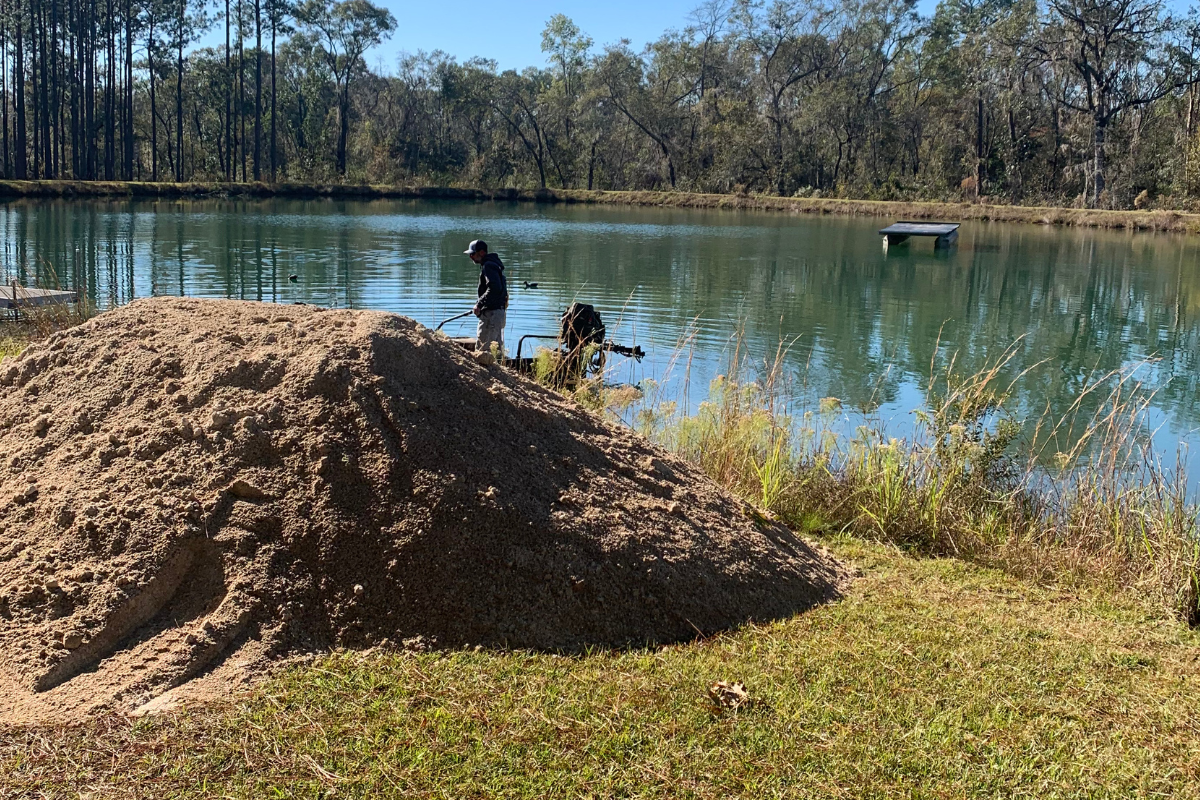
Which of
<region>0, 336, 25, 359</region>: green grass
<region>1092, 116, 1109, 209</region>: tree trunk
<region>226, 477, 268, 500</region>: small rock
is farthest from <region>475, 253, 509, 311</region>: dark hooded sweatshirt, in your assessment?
<region>1092, 116, 1109, 209</region>: tree trunk

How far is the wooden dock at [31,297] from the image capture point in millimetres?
11945

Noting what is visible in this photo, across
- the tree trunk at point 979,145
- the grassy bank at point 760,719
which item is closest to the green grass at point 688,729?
the grassy bank at point 760,719

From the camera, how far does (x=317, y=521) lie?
11.6 feet

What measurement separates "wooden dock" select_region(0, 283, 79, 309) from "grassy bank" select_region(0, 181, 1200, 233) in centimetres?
3430

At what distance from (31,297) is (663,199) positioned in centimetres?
4701

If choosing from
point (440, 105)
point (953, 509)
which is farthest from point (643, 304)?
point (440, 105)

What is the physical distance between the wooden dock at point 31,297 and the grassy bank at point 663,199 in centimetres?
3430

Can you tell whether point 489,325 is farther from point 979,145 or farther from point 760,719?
point 979,145

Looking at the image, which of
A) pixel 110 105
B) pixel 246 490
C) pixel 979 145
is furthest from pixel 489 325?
pixel 979 145

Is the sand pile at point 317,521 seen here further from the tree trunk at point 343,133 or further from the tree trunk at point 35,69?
the tree trunk at point 343,133

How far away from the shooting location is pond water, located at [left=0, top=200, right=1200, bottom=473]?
46.8ft

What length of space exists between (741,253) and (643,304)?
11297 millimetres

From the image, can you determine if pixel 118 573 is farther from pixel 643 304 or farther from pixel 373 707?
pixel 643 304

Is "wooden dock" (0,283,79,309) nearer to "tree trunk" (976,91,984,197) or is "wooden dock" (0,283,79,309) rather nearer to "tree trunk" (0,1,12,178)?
"tree trunk" (0,1,12,178)
